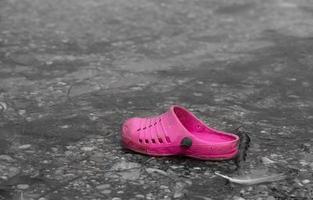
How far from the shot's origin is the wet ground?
3416 mm

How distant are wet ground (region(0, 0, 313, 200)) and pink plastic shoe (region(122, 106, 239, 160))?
0.07 m

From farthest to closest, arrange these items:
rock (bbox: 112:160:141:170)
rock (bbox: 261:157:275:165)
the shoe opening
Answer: the shoe opening < rock (bbox: 261:157:275:165) < rock (bbox: 112:160:141:170)

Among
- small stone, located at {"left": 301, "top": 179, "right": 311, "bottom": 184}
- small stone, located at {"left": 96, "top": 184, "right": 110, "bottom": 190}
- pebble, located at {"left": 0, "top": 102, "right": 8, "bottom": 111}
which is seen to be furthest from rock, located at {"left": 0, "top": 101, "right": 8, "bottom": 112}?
small stone, located at {"left": 301, "top": 179, "right": 311, "bottom": 184}

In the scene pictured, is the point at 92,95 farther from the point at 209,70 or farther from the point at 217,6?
the point at 217,6

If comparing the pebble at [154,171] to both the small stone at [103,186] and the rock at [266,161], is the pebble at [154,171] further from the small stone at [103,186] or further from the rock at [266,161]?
the rock at [266,161]

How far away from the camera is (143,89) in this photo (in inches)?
197

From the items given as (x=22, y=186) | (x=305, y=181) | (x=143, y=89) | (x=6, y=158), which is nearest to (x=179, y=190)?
(x=305, y=181)

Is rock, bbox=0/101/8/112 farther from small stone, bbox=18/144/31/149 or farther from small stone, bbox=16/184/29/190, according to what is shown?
small stone, bbox=16/184/29/190

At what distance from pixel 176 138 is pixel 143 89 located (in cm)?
148

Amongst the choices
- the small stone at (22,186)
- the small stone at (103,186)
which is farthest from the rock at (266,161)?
the small stone at (22,186)

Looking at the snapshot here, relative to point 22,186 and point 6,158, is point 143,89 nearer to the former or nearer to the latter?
point 6,158

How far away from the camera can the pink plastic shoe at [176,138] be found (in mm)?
3582

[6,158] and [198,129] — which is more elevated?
[198,129]

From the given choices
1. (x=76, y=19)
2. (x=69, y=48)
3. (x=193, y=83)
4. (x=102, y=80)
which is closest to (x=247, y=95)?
(x=193, y=83)
